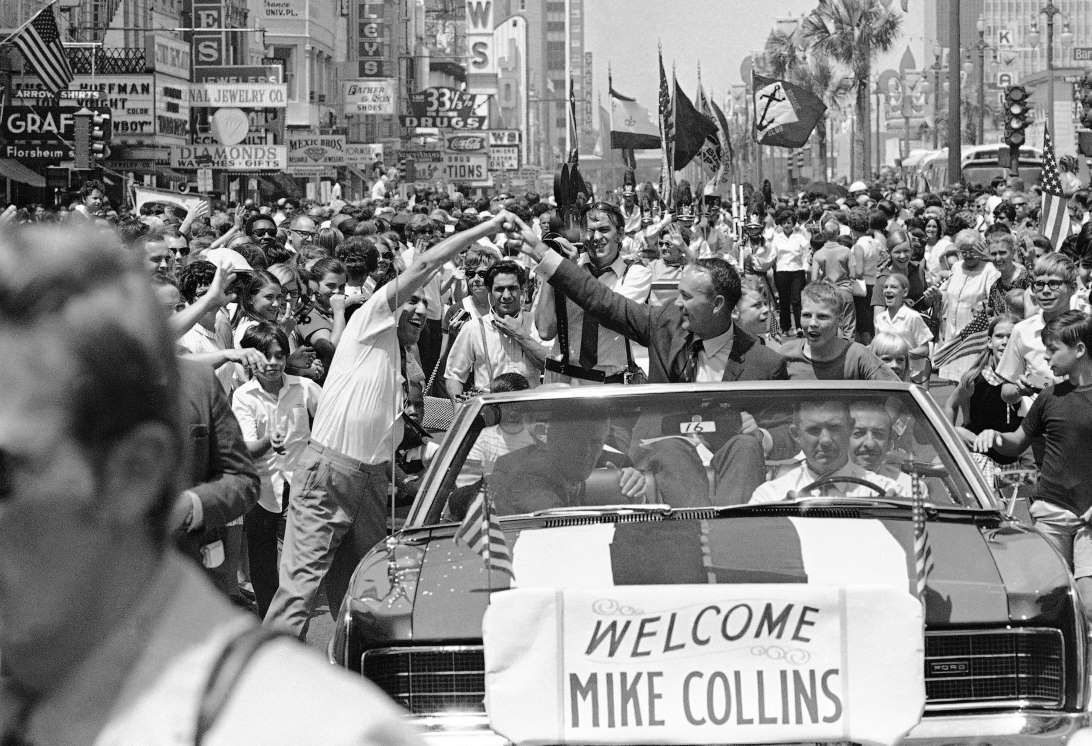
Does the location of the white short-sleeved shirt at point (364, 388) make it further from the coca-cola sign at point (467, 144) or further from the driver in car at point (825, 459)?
the coca-cola sign at point (467, 144)

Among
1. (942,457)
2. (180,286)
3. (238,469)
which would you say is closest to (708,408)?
(942,457)

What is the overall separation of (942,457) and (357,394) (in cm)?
240

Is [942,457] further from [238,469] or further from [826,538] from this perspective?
[238,469]

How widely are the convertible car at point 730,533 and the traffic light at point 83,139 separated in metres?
27.7

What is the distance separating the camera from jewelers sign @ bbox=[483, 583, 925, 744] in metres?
4.47

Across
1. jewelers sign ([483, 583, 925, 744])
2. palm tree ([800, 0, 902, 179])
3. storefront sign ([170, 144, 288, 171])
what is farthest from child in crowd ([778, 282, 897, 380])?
palm tree ([800, 0, 902, 179])

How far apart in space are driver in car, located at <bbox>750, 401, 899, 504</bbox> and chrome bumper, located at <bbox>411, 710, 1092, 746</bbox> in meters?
1.12

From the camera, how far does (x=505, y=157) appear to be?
10069 centimetres

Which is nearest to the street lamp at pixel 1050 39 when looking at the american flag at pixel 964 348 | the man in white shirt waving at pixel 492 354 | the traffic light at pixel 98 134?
the traffic light at pixel 98 134

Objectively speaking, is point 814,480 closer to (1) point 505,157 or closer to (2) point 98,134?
(2) point 98,134

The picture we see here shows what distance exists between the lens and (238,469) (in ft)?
17.1

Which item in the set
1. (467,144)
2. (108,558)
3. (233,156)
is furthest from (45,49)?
(467,144)

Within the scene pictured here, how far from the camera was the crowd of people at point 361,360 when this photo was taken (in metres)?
1.34

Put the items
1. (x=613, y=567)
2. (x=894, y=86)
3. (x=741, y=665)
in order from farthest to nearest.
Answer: (x=894, y=86) < (x=613, y=567) < (x=741, y=665)
